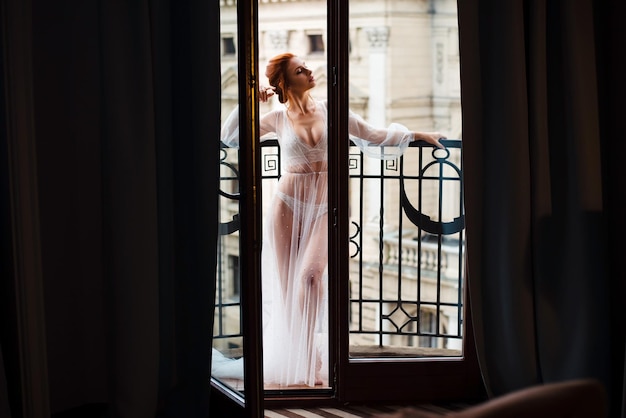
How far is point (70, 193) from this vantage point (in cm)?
290

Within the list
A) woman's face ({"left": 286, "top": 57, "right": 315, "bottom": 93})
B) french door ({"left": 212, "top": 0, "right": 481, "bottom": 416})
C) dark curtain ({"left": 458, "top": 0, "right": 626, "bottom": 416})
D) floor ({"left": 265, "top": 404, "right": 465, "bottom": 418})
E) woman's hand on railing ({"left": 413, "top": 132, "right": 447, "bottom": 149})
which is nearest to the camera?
french door ({"left": 212, "top": 0, "right": 481, "bottom": 416})

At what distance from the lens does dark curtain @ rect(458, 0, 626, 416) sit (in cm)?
279

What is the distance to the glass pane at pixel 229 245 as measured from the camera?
2.79m

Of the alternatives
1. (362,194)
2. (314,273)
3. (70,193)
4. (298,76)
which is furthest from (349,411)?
(298,76)

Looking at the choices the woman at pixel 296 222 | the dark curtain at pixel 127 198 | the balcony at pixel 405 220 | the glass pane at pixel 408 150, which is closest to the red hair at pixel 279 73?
the woman at pixel 296 222

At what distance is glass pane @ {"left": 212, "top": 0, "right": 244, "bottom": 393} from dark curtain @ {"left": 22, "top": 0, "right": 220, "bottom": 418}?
42 mm

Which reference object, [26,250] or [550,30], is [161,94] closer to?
[26,250]

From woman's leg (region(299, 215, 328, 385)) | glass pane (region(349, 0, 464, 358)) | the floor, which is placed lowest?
the floor

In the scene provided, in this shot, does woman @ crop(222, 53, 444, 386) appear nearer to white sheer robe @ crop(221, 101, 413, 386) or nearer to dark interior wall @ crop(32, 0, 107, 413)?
white sheer robe @ crop(221, 101, 413, 386)

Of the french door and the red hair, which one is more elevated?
the red hair

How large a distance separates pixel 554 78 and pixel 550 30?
0.18 m

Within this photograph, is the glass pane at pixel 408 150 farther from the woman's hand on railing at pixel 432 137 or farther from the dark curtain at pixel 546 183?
the dark curtain at pixel 546 183

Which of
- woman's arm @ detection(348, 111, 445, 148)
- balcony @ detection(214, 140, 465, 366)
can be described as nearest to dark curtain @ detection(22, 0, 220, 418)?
balcony @ detection(214, 140, 465, 366)

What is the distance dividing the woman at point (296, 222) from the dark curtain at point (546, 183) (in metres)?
0.92
